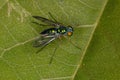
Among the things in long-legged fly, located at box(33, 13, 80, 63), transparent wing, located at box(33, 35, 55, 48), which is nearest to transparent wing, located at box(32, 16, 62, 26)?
long-legged fly, located at box(33, 13, 80, 63)

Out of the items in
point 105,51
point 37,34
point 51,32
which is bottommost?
point 105,51

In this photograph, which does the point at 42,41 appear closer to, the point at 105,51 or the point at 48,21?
the point at 48,21

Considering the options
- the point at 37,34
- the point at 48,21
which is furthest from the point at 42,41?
the point at 48,21

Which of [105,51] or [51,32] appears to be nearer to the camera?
[105,51]

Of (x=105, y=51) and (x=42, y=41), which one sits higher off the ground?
(x=42, y=41)

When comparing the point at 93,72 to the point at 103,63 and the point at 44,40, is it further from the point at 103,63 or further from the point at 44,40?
the point at 44,40

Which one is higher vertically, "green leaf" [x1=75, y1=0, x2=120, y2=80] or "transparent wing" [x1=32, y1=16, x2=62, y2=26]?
"transparent wing" [x1=32, y1=16, x2=62, y2=26]

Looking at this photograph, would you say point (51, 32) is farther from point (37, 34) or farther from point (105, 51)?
point (105, 51)

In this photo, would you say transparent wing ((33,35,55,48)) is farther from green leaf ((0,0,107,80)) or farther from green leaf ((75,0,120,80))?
green leaf ((75,0,120,80))

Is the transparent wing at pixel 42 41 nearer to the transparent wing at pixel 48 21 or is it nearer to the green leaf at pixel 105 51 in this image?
the transparent wing at pixel 48 21
